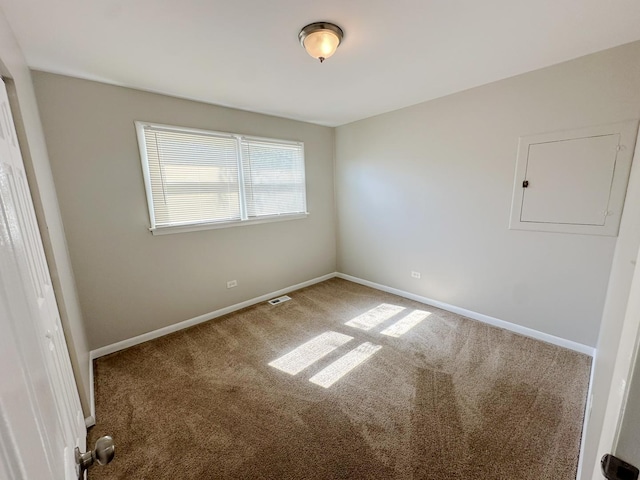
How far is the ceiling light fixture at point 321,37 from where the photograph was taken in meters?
1.57

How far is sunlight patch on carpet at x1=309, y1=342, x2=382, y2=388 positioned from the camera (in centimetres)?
208

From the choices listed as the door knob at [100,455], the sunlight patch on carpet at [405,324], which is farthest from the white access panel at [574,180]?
the door knob at [100,455]

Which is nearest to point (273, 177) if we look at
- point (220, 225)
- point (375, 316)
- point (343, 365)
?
point (220, 225)

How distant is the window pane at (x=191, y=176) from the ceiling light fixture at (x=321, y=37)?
5.47 feet


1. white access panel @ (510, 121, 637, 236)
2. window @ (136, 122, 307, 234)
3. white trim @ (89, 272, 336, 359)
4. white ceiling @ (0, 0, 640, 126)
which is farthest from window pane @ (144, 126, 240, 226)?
white access panel @ (510, 121, 637, 236)

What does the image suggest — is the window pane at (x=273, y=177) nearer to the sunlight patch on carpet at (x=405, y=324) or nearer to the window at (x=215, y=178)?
the window at (x=215, y=178)

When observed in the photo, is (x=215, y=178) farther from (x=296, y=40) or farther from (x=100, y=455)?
(x=100, y=455)

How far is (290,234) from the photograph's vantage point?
3771 mm

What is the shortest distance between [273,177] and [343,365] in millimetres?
2444

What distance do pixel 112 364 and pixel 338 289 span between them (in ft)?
8.87

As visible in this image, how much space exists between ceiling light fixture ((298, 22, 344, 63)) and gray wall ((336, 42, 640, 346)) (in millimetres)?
1749

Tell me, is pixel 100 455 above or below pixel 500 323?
above

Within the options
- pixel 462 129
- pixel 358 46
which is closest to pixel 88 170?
pixel 358 46

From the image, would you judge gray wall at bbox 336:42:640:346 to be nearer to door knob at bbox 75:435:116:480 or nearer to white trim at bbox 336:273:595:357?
white trim at bbox 336:273:595:357
